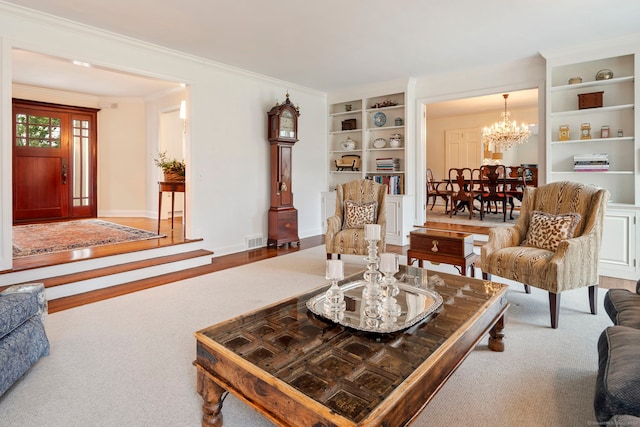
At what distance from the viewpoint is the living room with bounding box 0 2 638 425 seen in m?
2.58

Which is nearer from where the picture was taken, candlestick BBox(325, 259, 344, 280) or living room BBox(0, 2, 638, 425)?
candlestick BBox(325, 259, 344, 280)

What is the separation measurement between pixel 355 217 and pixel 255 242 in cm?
184

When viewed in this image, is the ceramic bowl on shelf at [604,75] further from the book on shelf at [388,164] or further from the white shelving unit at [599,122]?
the book on shelf at [388,164]

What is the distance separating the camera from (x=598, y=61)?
13.7 ft

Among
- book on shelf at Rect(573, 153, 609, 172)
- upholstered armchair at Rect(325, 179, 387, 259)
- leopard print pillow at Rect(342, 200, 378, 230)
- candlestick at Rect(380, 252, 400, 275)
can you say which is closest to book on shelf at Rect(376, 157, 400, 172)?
upholstered armchair at Rect(325, 179, 387, 259)

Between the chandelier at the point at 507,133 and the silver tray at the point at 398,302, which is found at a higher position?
the chandelier at the point at 507,133

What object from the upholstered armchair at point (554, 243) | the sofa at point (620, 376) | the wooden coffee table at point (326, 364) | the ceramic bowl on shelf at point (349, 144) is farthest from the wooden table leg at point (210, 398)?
the ceramic bowl on shelf at point (349, 144)

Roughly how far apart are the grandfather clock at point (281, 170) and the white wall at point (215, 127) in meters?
0.20

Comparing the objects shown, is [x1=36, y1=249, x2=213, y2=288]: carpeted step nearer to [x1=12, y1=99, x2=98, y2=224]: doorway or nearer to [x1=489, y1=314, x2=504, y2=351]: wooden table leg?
[x1=489, y1=314, x2=504, y2=351]: wooden table leg

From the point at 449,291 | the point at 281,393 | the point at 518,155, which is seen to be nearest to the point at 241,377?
the point at 281,393

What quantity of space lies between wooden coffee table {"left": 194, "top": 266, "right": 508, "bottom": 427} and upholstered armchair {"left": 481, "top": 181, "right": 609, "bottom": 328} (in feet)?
3.59

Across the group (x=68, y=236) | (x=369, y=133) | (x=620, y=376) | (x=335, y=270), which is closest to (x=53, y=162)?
(x=68, y=236)

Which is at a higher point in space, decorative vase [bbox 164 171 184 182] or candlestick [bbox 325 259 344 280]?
decorative vase [bbox 164 171 184 182]

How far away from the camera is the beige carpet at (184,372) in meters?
1.59
